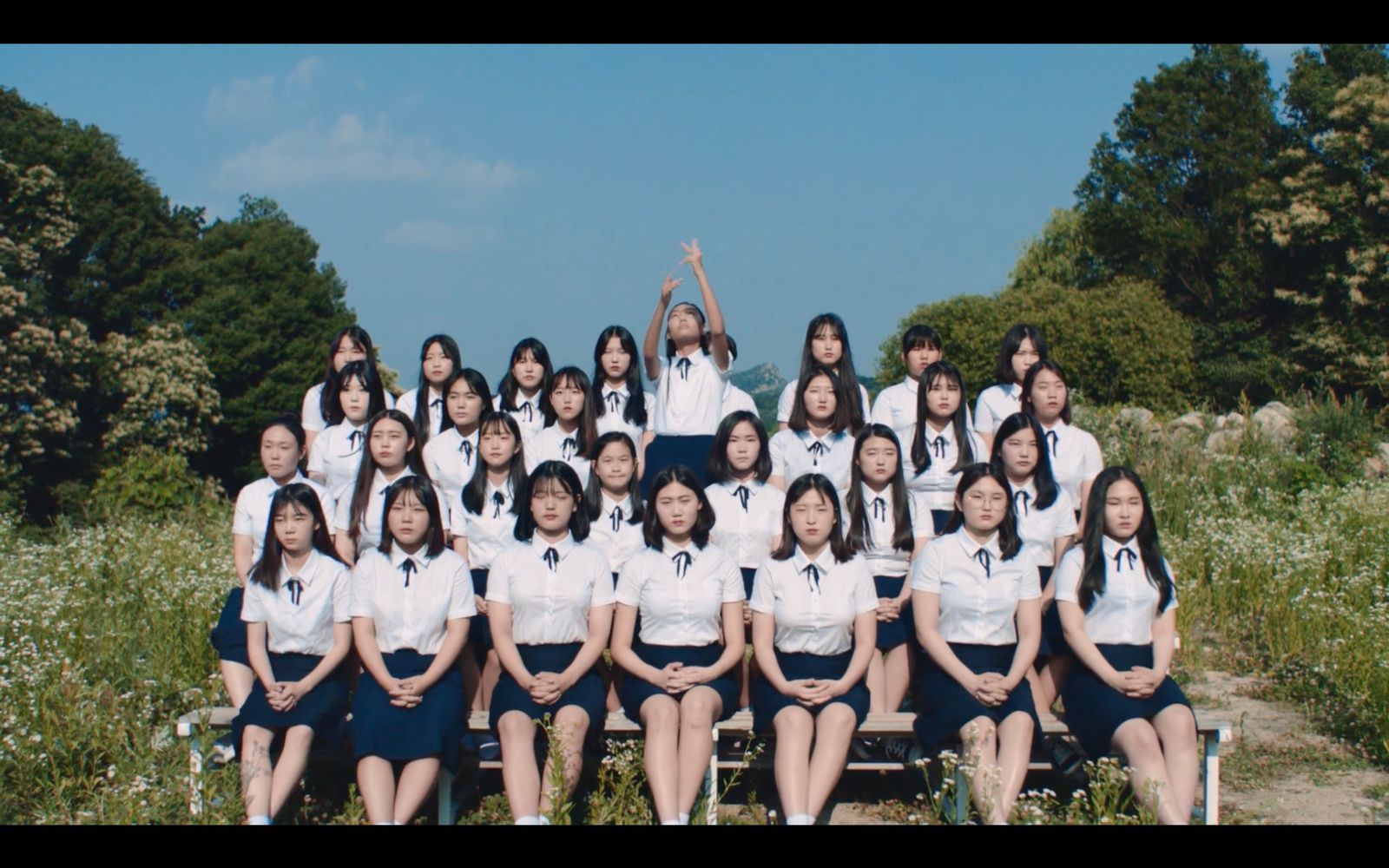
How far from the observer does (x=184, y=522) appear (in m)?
12.7

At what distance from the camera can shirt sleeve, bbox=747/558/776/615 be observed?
571 cm

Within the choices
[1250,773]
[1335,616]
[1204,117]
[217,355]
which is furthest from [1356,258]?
[217,355]

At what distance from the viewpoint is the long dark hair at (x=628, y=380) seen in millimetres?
7418

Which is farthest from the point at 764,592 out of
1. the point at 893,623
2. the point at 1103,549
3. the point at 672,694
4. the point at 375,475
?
the point at 375,475

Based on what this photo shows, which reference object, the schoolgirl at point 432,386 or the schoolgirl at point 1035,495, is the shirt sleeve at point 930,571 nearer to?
the schoolgirl at point 1035,495

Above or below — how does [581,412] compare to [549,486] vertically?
above

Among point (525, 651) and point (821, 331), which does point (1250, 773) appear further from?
point (525, 651)

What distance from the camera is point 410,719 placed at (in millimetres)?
5379

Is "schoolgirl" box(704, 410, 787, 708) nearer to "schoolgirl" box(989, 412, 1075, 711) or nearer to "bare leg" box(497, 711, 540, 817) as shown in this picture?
"schoolgirl" box(989, 412, 1075, 711)

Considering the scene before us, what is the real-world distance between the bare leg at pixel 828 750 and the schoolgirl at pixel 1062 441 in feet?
6.93

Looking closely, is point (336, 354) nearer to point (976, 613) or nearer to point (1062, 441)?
point (976, 613)

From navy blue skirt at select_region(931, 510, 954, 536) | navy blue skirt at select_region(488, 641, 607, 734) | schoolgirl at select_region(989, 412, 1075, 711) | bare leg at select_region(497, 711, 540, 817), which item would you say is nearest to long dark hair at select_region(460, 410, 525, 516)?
navy blue skirt at select_region(488, 641, 607, 734)

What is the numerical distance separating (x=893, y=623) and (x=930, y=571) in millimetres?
570

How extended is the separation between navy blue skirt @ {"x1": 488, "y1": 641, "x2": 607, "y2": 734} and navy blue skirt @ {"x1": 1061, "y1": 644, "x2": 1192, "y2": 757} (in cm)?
220
